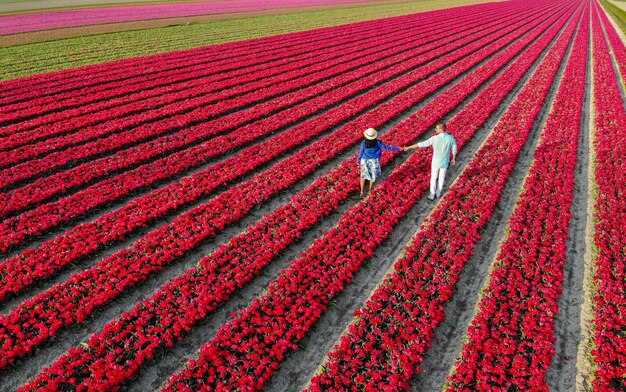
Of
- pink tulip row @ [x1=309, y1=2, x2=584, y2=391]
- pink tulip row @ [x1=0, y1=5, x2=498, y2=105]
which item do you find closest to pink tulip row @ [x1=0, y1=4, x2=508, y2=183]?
pink tulip row @ [x1=0, y1=5, x2=498, y2=105]

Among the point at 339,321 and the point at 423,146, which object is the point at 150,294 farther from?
the point at 423,146

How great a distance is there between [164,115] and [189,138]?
10.5 ft

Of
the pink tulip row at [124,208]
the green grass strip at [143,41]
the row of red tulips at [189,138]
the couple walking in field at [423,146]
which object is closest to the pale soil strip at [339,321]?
the couple walking in field at [423,146]

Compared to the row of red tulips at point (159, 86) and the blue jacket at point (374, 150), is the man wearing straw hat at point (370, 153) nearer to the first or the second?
the blue jacket at point (374, 150)

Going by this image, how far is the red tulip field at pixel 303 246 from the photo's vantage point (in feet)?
20.5

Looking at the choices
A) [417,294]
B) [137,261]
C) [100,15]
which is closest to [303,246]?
[417,294]

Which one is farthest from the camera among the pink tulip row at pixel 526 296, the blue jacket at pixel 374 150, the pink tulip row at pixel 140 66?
the pink tulip row at pixel 140 66

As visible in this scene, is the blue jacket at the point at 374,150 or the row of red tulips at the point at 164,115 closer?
the blue jacket at the point at 374,150

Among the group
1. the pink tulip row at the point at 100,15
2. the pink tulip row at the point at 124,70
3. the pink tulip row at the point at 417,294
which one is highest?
the pink tulip row at the point at 100,15

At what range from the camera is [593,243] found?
9336 millimetres

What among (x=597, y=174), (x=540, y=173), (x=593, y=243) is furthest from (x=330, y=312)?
(x=597, y=174)

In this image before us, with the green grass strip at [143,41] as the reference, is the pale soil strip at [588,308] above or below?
below

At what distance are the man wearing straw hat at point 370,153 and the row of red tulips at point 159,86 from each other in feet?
40.1

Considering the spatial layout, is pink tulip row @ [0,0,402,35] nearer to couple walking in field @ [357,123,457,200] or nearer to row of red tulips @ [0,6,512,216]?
row of red tulips @ [0,6,512,216]
